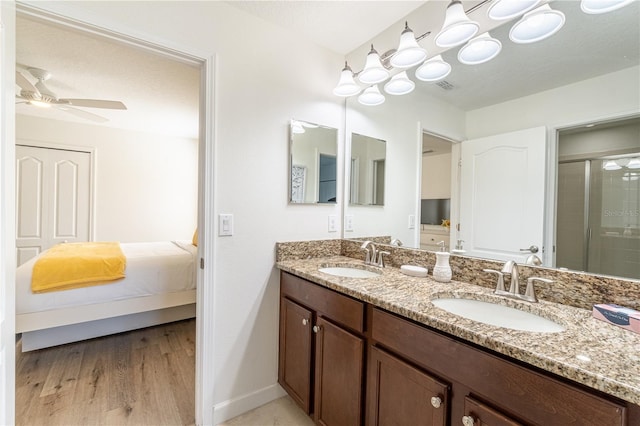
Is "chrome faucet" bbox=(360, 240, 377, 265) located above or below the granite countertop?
above

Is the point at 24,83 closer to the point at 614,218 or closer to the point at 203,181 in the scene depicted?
the point at 203,181

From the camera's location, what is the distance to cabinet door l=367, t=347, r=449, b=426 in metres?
0.89

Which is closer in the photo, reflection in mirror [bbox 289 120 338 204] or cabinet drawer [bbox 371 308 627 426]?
cabinet drawer [bbox 371 308 627 426]

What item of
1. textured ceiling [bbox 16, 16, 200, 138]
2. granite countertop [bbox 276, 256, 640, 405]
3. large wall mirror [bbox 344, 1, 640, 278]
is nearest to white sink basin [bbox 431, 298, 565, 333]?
granite countertop [bbox 276, 256, 640, 405]

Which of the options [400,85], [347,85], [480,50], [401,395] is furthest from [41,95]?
[401,395]

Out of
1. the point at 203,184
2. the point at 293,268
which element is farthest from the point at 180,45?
Answer: the point at 293,268

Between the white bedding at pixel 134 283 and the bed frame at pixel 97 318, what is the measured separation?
0.05 m

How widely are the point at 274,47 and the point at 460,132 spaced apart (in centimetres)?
119

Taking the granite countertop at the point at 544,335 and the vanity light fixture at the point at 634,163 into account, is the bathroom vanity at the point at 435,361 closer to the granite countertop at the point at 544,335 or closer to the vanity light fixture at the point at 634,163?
the granite countertop at the point at 544,335

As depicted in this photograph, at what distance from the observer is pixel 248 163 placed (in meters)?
1.63

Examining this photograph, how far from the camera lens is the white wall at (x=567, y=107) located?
0.97 meters

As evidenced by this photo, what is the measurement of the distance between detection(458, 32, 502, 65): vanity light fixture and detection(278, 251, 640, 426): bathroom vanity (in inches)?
42.2

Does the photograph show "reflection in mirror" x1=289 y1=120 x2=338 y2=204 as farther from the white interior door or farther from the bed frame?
the bed frame

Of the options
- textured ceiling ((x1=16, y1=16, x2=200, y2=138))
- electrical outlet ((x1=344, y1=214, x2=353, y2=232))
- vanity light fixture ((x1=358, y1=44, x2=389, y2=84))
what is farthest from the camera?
electrical outlet ((x1=344, y1=214, x2=353, y2=232))
